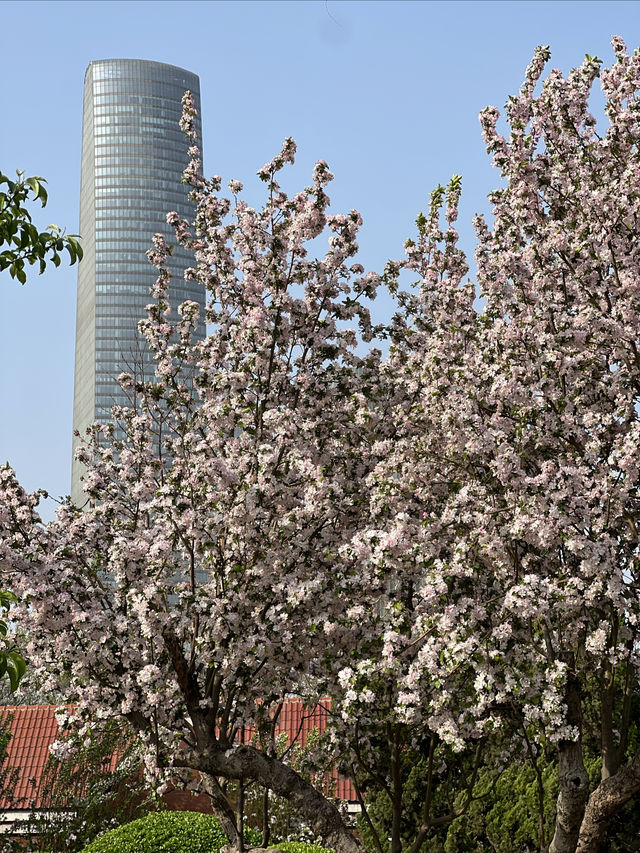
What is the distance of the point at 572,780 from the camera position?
821 centimetres

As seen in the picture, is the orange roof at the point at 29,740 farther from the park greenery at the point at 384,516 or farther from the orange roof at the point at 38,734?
the park greenery at the point at 384,516

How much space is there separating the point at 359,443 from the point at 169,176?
183 metres

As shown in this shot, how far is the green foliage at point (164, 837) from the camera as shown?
11.1 metres

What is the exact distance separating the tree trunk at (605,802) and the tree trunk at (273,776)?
2097mm

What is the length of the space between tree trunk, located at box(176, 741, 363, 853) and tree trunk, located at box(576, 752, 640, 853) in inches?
82.6

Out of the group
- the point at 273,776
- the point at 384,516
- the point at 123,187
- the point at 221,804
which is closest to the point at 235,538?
the point at 384,516

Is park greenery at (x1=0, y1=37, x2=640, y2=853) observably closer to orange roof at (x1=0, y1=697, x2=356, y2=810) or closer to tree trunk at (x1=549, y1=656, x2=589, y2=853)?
tree trunk at (x1=549, y1=656, x2=589, y2=853)

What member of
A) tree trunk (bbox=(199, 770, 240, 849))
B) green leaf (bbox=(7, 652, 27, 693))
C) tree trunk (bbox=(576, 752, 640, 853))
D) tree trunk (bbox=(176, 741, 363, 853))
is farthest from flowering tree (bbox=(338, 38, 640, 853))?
green leaf (bbox=(7, 652, 27, 693))

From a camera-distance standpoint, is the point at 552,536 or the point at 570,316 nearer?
the point at 552,536

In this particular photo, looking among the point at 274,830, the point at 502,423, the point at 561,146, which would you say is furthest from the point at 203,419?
the point at 274,830

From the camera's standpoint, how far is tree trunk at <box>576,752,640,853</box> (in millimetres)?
8266

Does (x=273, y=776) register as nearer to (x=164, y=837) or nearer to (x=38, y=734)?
(x=164, y=837)

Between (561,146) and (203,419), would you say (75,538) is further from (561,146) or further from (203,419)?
(561,146)

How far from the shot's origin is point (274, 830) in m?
14.9
